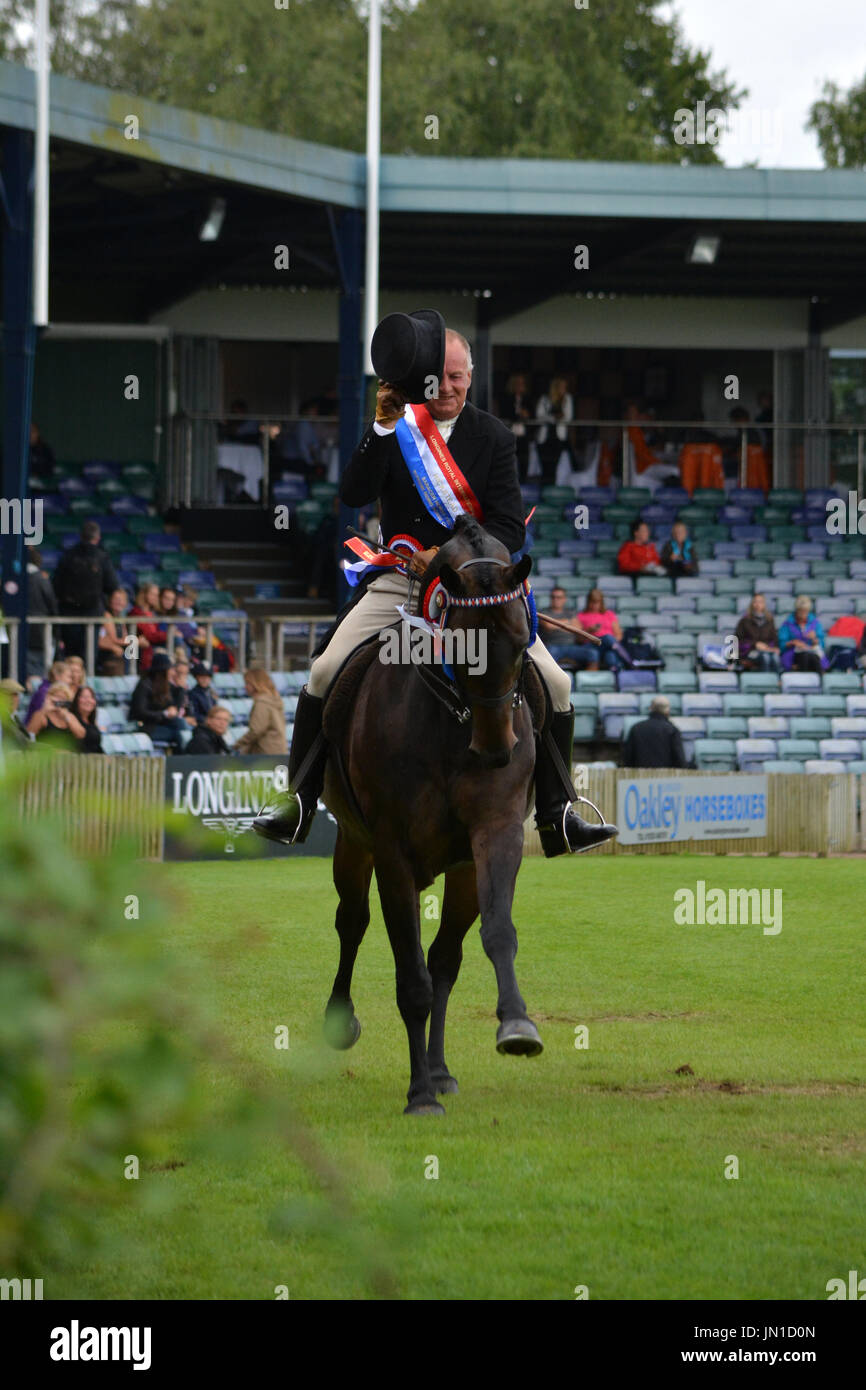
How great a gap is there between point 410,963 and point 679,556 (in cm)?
2403

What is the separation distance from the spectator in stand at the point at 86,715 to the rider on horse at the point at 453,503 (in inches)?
470

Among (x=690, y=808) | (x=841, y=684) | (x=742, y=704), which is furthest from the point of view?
(x=841, y=684)

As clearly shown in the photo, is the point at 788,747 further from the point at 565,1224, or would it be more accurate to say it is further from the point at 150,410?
the point at 565,1224

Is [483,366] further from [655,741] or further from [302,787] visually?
[302,787]

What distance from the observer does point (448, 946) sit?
8.81 meters

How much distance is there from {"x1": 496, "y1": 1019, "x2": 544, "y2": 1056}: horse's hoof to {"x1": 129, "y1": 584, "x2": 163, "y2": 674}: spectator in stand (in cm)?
1647

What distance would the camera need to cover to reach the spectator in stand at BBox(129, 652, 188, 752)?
22.3 m

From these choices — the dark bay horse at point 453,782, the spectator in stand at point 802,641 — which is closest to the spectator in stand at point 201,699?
the spectator in stand at point 802,641

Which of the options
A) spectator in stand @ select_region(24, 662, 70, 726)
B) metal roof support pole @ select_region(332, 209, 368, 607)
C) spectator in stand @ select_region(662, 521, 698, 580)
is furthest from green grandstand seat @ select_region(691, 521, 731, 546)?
spectator in stand @ select_region(24, 662, 70, 726)

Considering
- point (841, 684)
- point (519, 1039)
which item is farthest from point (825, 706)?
point (519, 1039)

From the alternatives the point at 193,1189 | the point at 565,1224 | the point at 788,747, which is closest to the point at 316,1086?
the point at 193,1189

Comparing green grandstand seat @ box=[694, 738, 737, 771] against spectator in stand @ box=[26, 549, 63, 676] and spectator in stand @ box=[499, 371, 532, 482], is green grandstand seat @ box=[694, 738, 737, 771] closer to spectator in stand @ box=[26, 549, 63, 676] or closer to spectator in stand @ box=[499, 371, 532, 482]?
spectator in stand @ box=[499, 371, 532, 482]

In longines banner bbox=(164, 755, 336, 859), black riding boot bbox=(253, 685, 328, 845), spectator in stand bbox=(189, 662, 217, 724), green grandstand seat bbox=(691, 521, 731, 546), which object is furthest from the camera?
green grandstand seat bbox=(691, 521, 731, 546)
